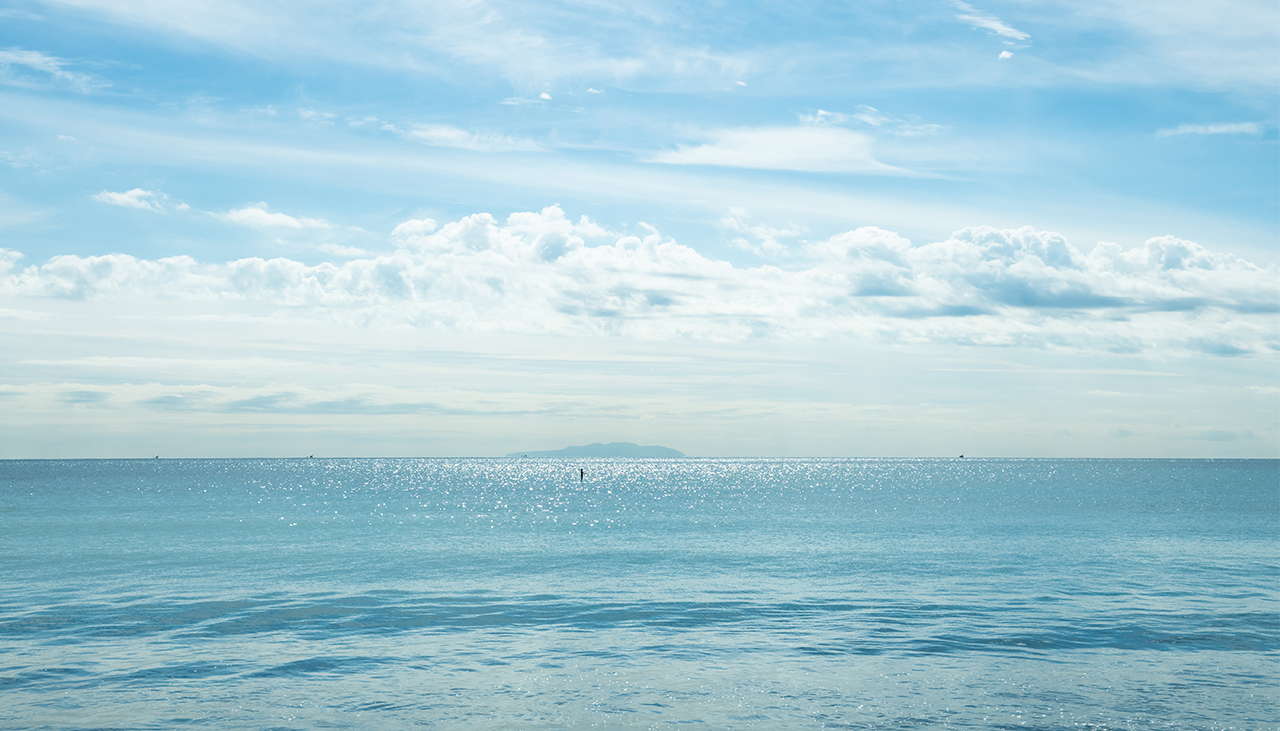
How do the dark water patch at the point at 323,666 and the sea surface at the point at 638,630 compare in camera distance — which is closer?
the sea surface at the point at 638,630

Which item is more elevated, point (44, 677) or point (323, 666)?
point (44, 677)

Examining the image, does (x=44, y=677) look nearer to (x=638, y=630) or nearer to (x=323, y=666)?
(x=323, y=666)

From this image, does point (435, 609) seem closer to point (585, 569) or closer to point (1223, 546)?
point (585, 569)

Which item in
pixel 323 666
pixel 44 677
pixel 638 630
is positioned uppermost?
pixel 44 677

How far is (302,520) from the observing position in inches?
3051

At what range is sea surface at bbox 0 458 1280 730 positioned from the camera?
21.3m

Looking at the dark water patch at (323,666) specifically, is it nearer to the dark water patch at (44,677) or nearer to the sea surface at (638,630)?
the sea surface at (638,630)

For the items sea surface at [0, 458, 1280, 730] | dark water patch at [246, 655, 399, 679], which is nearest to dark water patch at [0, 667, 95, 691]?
sea surface at [0, 458, 1280, 730]

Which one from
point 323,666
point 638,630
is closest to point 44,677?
point 323,666

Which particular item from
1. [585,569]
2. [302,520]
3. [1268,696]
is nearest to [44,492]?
[302,520]

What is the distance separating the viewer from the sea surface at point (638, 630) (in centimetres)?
2130

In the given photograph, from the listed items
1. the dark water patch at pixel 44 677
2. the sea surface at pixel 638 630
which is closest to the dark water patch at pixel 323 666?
the sea surface at pixel 638 630

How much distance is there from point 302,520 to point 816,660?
6274cm

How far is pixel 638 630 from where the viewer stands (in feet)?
99.1
